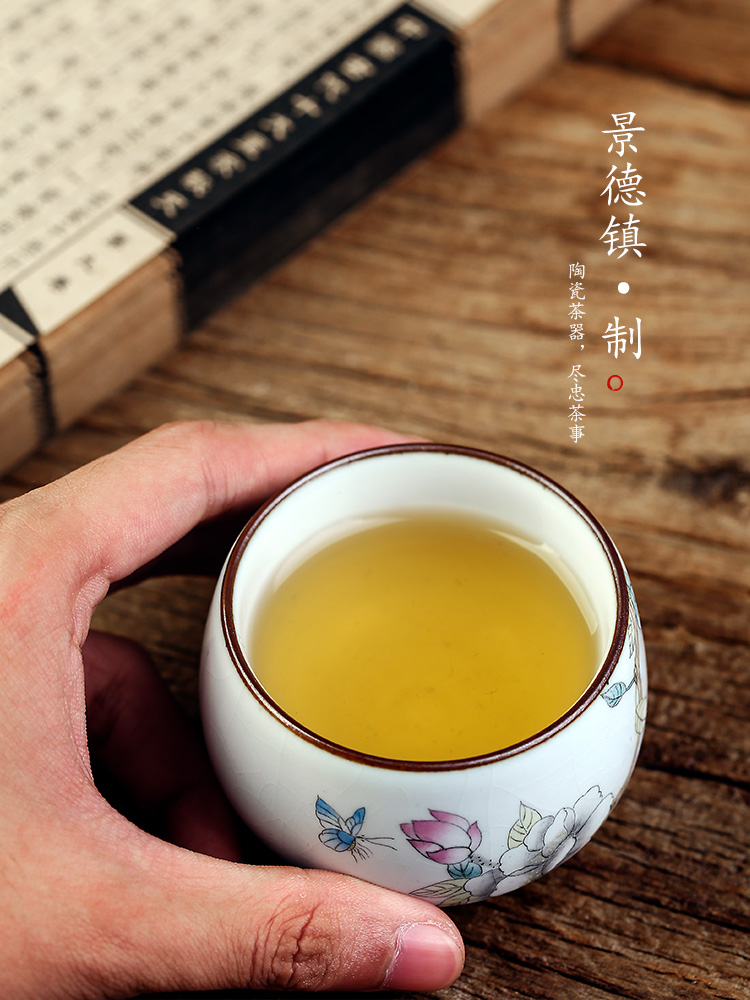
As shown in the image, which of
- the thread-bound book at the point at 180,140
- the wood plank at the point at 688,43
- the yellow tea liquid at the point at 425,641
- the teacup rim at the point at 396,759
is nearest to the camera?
the teacup rim at the point at 396,759

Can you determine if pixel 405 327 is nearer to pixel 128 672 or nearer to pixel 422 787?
pixel 128 672

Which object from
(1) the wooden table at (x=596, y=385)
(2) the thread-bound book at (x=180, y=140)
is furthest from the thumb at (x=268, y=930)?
(2) the thread-bound book at (x=180, y=140)

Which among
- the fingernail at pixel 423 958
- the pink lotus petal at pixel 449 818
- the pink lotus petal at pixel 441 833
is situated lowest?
the fingernail at pixel 423 958

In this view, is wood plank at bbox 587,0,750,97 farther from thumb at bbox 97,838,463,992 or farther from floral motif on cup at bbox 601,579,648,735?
thumb at bbox 97,838,463,992

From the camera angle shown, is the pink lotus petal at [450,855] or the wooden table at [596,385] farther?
the wooden table at [596,385]

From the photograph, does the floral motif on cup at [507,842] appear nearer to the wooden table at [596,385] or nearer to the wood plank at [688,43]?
the wooden table at [596,385]

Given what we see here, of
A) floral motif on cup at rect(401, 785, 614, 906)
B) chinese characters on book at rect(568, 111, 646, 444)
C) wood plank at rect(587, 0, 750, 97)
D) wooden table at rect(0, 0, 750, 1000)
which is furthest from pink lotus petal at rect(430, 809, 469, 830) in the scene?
wood plank at rect(587, 0, 750, 97)

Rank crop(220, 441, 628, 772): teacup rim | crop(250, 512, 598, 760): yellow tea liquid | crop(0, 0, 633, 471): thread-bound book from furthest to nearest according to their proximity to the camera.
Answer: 1. crop(0, 0, 633, 471): thread-bound book
2. crop(250, 512, 598, 760): yellow tea liquid
3. crop(220, 441, 628, 772): teacup rim
